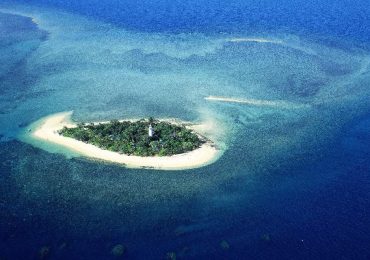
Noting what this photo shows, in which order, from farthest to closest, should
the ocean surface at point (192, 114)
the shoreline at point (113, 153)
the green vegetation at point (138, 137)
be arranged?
the green vegetation at point (138, 137)
the shoreline at point (113, 153)
the ocean surface at point (192, 114)

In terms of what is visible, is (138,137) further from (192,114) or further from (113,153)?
(192,114)

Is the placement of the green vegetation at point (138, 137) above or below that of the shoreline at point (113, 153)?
above

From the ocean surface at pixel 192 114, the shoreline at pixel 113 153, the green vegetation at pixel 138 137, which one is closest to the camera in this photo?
the ocean surface at pixel 192 114

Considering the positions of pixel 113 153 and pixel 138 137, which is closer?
pixel 113 153

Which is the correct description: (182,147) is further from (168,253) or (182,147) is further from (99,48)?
(99,48)

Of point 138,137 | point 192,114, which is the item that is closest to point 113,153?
point 138,137

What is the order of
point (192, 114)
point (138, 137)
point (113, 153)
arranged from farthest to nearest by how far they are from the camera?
point (192, 114) < point (138, 137) < point (113, 153)
